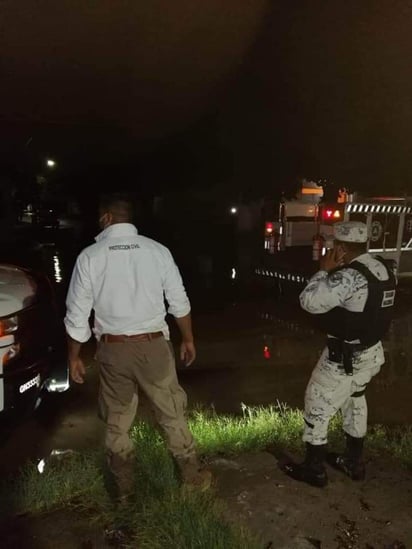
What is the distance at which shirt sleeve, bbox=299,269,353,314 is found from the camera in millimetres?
3148

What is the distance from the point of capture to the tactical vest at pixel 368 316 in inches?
124

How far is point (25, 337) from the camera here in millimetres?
3752

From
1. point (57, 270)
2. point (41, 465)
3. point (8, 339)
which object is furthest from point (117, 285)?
point (57, 270)

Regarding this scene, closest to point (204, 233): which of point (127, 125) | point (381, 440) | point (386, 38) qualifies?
point (127, 125)

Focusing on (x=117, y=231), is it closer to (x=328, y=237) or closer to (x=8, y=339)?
(x=8, y=339)

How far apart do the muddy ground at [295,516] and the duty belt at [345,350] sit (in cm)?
69

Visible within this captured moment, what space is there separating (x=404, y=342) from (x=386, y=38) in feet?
15.8

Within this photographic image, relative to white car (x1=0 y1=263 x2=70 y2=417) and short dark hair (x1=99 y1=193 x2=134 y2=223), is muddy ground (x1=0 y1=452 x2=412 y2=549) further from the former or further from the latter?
short dark hair (x1=99 y1=193 x2=134 y2=223)

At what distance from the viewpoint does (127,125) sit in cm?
2555

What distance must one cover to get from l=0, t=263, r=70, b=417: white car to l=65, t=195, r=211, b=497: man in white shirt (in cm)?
76

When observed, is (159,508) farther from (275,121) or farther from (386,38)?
(275,121)

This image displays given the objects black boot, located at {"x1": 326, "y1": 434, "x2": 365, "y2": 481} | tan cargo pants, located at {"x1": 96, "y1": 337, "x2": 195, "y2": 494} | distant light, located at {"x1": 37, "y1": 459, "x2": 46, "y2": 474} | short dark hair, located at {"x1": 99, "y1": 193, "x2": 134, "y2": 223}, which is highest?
short dark hair, located at {"x1": 99, "y1": 193, "x2": 134, "y2": 223}

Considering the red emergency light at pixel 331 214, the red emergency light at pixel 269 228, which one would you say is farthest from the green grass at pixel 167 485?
the red emergency light at pixel 269 228

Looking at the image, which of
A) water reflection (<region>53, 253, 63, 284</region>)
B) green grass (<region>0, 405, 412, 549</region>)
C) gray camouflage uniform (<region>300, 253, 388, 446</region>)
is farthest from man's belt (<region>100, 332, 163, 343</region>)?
water reflection (<region>53, 253, 63, 284</region>)
